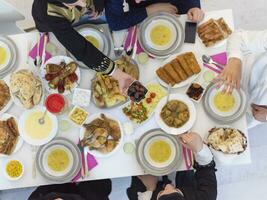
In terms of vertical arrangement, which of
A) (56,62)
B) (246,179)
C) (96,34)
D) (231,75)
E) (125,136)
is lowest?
(246,179)

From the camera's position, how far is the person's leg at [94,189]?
1.86 meters

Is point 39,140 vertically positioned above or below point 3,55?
below

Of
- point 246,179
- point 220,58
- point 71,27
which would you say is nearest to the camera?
point 71,27

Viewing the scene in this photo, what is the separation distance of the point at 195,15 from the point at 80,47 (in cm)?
50

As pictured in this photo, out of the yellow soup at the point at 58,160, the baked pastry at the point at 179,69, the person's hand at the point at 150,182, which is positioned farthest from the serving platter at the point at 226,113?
the yellow soup at the point at 58,160

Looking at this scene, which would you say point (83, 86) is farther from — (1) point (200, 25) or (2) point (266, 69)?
(2) point (266, 69)

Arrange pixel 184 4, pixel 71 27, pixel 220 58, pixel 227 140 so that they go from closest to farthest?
pixel 71 27 < pixel 227 140 < pixel 220 58 < pixel 184 4

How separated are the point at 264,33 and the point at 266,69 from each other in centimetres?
16

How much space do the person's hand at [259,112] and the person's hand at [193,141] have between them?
358mm

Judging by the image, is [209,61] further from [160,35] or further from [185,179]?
[185,179]

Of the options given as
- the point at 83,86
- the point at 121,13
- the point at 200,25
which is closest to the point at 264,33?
the point at 200,25

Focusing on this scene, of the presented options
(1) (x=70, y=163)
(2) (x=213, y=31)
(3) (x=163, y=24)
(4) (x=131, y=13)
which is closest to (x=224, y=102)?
(2) (x=213, y=31)

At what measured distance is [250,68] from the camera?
5.48ft

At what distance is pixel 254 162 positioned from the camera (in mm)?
2189
